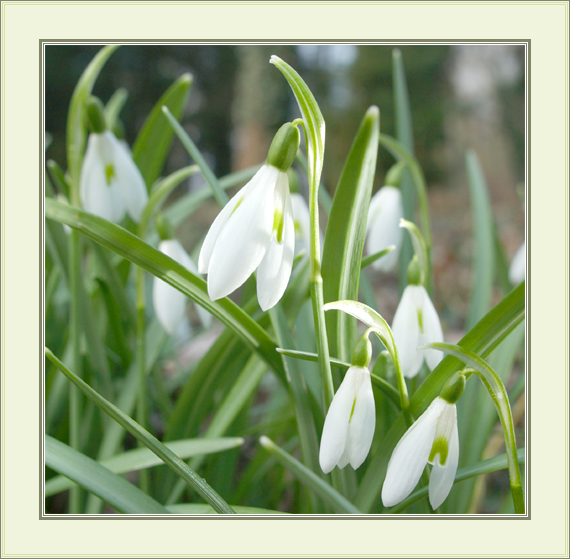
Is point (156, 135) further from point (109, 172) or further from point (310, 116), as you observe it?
point (310, 116)

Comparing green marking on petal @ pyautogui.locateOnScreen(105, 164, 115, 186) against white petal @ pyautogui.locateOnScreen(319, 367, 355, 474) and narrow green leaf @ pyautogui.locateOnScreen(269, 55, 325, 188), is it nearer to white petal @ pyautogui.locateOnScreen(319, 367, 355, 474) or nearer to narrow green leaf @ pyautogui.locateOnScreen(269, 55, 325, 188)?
narrow green leaf @ pyautogui.locateOnScreen(269, 55, 325, 188)

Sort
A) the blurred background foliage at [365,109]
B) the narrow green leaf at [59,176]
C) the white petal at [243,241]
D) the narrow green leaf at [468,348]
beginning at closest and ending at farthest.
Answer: the white petal at [243,241]
the narrow green leaf at [468,348]
the narrow green leaf at [59,176]
the blurred background foliage at [365,109]

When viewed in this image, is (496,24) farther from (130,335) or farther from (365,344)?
(130,335)

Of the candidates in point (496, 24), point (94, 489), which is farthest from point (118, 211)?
point (496, 24)

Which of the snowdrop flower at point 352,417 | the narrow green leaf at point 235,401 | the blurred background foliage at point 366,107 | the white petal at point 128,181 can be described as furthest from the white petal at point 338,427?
the blurred background foliage at point 366,107

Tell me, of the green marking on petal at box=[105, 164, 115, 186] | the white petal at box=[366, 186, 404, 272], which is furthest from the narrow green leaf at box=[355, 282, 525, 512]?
the green marking on petal at box=[105, 164, 115, 186]

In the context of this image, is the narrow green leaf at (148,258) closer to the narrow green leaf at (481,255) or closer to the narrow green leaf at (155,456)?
the narrow green leaf at (155,456)
